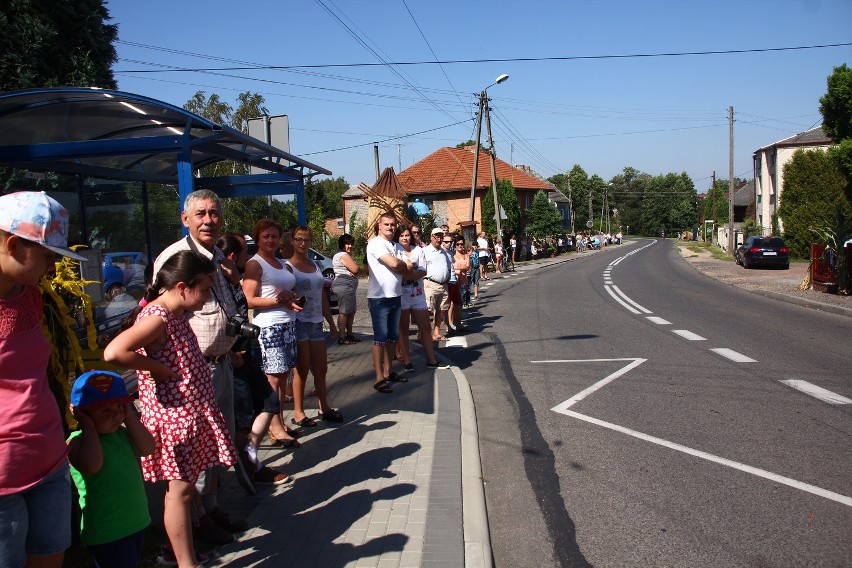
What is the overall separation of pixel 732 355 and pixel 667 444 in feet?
14.9

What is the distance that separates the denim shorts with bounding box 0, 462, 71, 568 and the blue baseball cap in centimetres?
33

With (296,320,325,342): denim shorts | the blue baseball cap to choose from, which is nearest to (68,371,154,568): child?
the blue baseball cap

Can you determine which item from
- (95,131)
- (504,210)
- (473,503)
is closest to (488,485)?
(473,503)

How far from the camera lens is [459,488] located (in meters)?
4.86

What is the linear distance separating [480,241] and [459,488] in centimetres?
2140

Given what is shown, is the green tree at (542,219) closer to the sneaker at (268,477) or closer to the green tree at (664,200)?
the sneaker at (268,477)

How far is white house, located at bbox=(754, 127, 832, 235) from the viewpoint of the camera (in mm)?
46903

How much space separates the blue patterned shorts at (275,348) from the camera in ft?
18.1

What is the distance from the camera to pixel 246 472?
193 inches

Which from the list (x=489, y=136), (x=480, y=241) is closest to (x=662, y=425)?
(x=480, y=241)

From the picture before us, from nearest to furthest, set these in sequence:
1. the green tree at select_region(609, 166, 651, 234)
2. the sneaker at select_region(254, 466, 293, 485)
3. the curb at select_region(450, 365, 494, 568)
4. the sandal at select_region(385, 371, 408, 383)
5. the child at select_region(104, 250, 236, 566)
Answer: the child at select_region(104, 250, 236, 566), the curb at select_region(450, 365, 494, 568), the sneaker at select_region(254, 466, 293, 485), the sandal at select_region(385, 371, 408, 383), the green tree at select_region(609, 166, 651, 234)

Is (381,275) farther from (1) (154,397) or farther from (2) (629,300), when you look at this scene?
(2) (629,300)

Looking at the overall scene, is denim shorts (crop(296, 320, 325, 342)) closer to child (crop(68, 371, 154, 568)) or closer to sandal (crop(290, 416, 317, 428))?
sandal (crop(290, 416, 317, 428))

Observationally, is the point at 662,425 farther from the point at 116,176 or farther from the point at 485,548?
the point at 116,176
